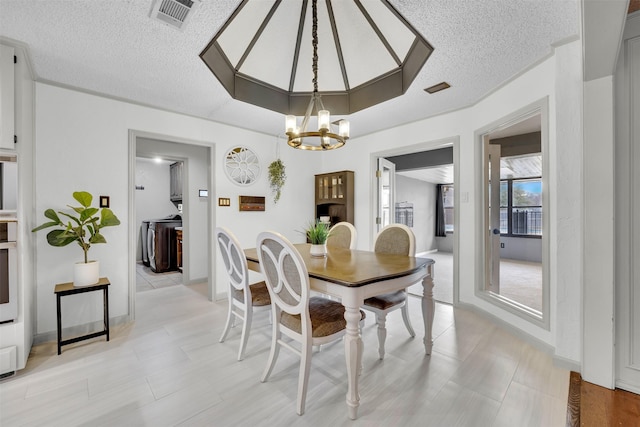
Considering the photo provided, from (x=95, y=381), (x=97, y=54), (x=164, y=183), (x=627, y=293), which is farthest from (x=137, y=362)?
(x=164, y=183)

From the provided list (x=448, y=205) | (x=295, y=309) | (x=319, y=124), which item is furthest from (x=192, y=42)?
(x=448, y=205)

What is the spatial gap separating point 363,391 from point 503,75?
2832 millimetres

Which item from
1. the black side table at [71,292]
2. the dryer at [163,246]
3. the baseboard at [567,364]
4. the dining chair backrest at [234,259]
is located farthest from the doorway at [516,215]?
the dryer at [163,246]

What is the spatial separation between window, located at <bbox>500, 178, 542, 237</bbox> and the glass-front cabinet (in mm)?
4670

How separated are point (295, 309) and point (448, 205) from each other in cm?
798

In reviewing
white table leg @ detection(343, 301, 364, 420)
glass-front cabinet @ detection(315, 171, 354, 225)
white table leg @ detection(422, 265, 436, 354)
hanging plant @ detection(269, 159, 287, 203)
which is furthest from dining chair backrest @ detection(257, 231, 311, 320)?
glass-front cabinet @ detection(315, 171, 354, 225)

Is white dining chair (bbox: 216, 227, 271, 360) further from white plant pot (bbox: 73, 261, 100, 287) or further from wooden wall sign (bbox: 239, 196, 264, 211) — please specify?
wooden wall sign (bbox: 239, 196, 264, 211)

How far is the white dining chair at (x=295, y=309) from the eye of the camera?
158 centimetres

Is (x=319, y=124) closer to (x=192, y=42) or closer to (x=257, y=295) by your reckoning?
(x=192, y=42)

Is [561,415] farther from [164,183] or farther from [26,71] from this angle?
[164,183]

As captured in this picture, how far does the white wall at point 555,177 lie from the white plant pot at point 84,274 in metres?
3.74

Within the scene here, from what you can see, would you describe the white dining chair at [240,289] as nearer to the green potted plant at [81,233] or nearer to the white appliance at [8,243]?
the green potted plant at [81,233]

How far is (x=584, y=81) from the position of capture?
181 centimetres

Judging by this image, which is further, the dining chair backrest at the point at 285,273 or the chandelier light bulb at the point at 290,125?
the chandelier light bulb at the point at 290,125
